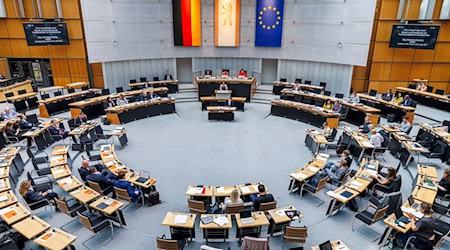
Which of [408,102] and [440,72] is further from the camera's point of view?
[440,72]

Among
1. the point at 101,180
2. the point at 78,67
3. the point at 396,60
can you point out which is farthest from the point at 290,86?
the point at 101,180

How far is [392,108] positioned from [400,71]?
5444 millimetres

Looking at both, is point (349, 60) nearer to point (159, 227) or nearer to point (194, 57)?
point (194, 57)

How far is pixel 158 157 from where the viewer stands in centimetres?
1160

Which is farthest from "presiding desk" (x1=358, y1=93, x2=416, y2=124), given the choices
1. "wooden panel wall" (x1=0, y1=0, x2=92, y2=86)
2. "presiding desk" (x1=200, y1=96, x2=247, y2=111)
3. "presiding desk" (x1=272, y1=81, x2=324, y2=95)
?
"wooden panel wall" (x1=0, y1=0, x2=92, y2=86)

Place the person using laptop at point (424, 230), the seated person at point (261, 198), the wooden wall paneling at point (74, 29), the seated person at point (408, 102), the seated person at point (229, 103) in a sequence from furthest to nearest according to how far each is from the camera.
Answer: the wooden wall paneling at point (74, 29) → the seated person at point (229, 103) → the seated person at point (408, 102) → the seated person at point (261, 198) → the person using laptop at point (424, 230)

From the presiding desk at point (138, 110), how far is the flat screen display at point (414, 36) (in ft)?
45.5

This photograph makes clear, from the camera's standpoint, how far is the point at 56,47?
63.1 feet

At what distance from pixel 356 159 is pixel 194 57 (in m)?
14.4

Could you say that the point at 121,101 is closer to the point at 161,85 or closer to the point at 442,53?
the point at 161,85

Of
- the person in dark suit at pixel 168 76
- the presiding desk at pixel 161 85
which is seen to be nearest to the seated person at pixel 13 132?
the presiding desk at pixel 161 85

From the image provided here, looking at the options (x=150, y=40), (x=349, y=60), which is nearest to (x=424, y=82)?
(x=349, y=60)

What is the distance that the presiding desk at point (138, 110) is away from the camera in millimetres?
15047

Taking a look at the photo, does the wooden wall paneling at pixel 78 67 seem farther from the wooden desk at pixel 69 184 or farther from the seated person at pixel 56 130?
the wooden desk at pixel 69 184
